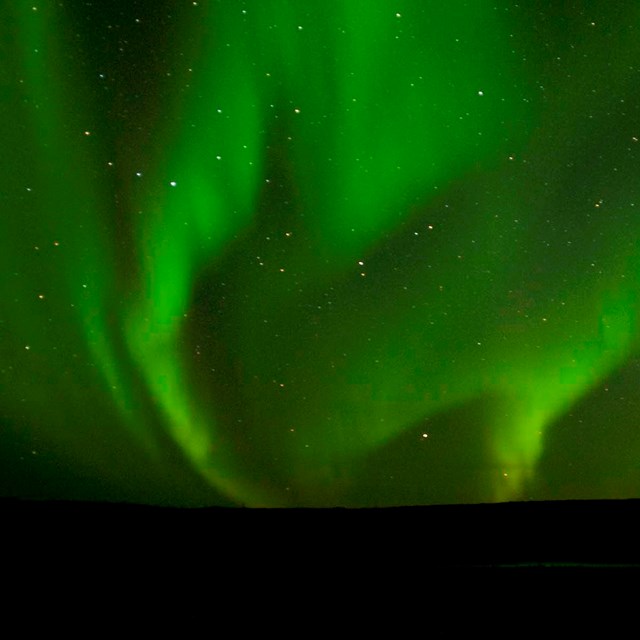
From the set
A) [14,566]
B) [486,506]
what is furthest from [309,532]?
A: [14,566]

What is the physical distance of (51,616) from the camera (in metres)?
0.76

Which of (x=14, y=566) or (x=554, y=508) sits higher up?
(x=554, y=508)

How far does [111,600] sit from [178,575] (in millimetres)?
91

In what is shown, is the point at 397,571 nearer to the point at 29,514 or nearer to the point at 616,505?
the point at 616,505

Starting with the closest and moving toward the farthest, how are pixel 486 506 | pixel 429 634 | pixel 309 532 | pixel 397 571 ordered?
pixel 429 634 < pixel 397 571 < pixel 309 532 < pixel 486 506

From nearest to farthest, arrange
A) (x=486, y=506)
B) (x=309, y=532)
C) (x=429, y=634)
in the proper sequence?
(x=429, y=634)
(x=309, y=532)
(x=486, y=506)

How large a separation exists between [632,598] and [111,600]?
65 cm

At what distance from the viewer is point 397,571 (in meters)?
0.85

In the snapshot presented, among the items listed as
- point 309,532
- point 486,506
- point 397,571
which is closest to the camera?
point 397,571

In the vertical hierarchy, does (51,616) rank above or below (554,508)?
below

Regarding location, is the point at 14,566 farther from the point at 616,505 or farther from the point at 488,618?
the point at 616,505

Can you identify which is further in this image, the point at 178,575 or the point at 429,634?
the point at 178,575

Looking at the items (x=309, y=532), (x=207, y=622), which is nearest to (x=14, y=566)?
(x=207, y=622)

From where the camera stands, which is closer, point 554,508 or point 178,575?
point 178,575
